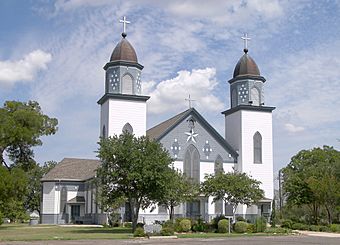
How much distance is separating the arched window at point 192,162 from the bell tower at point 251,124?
15.7 ft

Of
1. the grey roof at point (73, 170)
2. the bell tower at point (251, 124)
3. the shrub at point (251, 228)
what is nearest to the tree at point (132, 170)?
the shrub at point (251, 228)

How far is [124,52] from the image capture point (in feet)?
181

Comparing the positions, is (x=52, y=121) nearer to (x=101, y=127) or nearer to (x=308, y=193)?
(x=101, y=127)

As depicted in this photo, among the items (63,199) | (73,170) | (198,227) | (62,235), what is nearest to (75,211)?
(63,199)

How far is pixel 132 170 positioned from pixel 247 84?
80.5 ft

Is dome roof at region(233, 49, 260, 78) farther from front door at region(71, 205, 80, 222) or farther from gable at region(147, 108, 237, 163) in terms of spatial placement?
front door at region(71, 205, 80, 222)

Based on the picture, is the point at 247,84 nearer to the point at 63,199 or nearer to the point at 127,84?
the point at 127,84

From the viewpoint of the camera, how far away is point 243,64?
59688mm

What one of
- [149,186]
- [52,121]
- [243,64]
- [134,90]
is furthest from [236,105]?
[149,186]

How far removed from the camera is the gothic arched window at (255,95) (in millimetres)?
58894

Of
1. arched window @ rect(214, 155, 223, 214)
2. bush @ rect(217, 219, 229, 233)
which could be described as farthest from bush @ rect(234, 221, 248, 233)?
arched window @ rect(214, 155, 223, 214)

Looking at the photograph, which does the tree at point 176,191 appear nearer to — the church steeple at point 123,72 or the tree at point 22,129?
the church steeple at point 123,72

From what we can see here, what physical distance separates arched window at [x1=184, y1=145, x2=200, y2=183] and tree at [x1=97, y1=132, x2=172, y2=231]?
14983 mm

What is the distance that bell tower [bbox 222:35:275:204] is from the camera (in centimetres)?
5738
